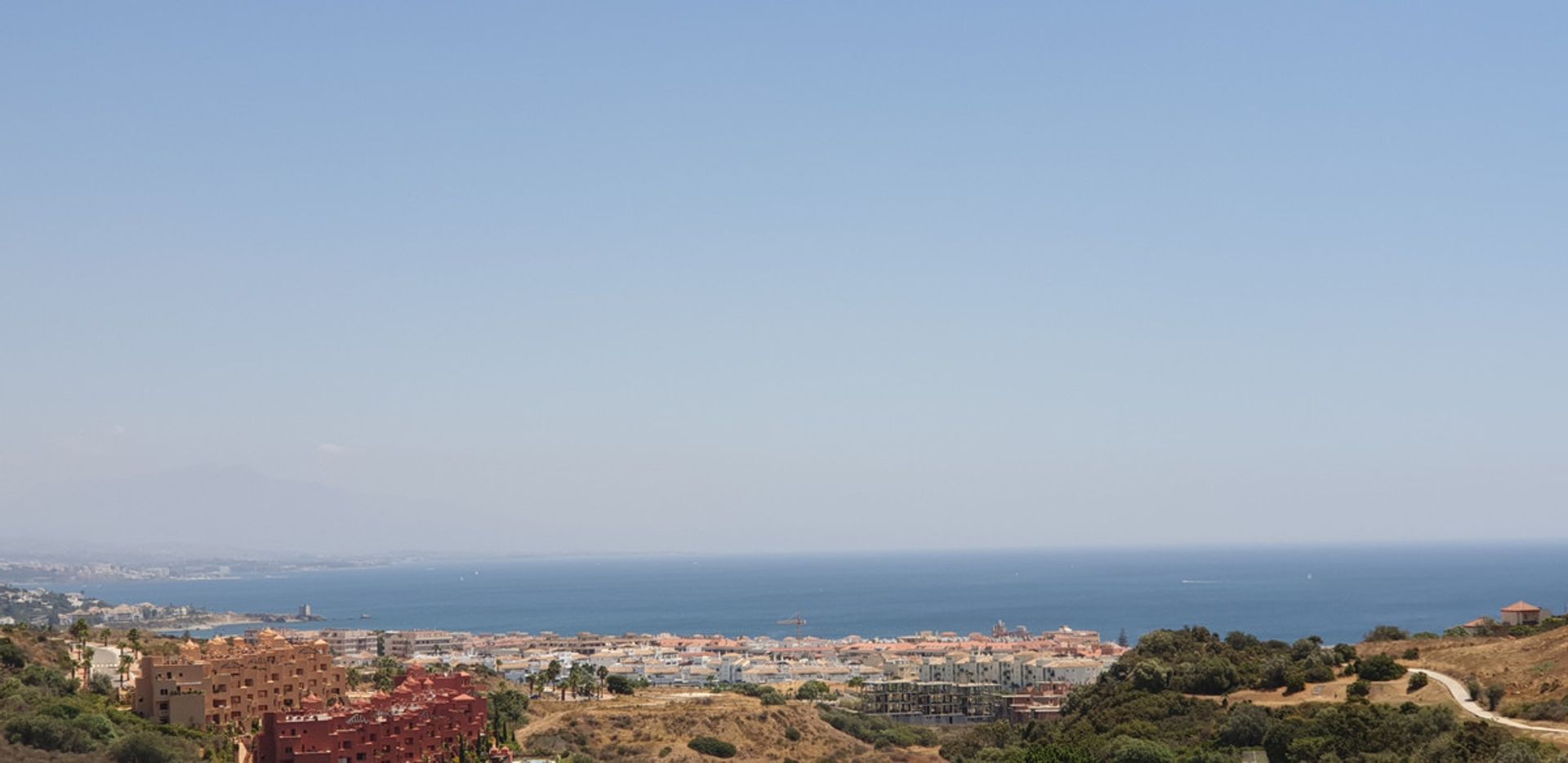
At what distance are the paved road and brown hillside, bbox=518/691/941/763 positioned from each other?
21183 millimetres

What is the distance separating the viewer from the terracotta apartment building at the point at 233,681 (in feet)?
162

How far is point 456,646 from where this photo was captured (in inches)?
4879

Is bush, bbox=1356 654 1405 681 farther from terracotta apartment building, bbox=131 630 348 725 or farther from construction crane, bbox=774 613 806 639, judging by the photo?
construction crane, bbox=774 613 806 639

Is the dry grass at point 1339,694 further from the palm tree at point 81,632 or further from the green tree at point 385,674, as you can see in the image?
the palm tree at point 81,632

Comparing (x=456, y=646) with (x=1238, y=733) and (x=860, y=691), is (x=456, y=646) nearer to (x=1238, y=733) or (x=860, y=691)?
(x=860, y=691)

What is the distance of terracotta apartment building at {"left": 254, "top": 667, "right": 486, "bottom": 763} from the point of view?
43.4m

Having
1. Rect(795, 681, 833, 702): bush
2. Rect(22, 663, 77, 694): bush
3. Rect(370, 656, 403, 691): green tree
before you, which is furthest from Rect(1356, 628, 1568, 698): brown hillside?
Rect(22, 663, 77, 694): bush

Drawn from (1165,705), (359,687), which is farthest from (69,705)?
(1165,705)

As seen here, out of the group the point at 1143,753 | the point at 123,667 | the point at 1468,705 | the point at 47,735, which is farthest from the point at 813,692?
the point at 1468,705

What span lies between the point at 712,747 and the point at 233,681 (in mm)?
17433

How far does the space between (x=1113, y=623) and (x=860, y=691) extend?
87.3m

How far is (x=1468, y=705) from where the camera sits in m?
39.2

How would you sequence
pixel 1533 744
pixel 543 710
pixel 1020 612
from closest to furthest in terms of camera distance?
pixel 1533 744, pixel 543 710, pixel 1020 612

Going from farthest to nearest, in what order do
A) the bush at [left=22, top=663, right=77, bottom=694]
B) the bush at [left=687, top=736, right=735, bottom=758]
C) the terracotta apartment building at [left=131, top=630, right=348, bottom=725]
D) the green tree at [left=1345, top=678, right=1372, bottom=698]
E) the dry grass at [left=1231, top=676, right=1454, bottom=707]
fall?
the bush at [left=687, top=736, right=735, bottom=758]
the bush at [left=22, top=663, right=77, bottom=694]
the terracotta apartment building at [left=131, top=630, right=348, bottom=725]
the green tree at [left=1345, top=678, right=1372, bottom=698]
the dry grass at [left=1231, top=676, right=1454, bottom=707]
